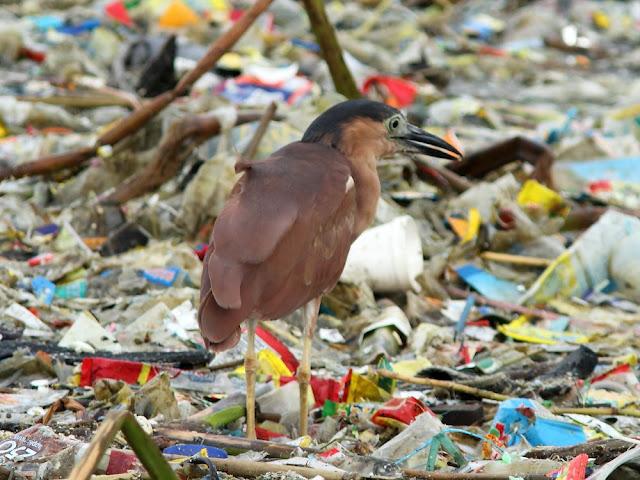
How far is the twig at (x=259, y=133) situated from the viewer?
646cm

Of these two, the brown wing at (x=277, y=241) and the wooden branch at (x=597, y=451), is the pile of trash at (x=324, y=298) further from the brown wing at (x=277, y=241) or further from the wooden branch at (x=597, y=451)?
the brown wing at (x=277, y=241)

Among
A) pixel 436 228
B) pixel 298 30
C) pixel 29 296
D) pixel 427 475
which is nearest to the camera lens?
pixel 427 475

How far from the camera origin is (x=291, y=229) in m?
3.91

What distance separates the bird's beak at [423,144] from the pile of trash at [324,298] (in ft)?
2.77

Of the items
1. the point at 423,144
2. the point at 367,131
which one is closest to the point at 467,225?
the point at 423,144

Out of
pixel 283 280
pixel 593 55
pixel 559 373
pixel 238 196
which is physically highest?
pixel 238 196

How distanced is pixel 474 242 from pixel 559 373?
1.86 meters

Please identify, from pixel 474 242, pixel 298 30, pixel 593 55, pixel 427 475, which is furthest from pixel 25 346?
pixel 593 55

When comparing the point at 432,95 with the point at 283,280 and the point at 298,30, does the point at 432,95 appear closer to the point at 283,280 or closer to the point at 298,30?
the point at 298,30

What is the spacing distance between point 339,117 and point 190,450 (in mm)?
1434

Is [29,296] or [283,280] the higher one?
[283,280]

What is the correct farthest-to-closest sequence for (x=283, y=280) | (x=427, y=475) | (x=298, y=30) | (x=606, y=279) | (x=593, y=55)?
1. (x=593, y=55)
2. (x=298, y=30)
3. (x=606, y=279)
4. (x=283, y=280)
5. (x=427, y=475)

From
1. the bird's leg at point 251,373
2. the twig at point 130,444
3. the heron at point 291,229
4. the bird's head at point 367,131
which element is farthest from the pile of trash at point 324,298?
the bird's head at point 367,131

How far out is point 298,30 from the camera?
1273 cm
